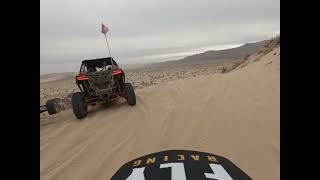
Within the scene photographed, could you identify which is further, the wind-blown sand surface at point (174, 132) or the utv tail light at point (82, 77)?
the utv tail light at point (82, 77)

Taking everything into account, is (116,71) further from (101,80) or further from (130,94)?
(130,94)

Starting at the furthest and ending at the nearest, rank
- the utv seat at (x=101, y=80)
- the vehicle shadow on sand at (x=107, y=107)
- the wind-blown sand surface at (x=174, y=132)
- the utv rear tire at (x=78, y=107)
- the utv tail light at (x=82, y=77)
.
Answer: the vehicle shadow on sand at (x=107, y=107) → the utv seat at (x=101, y=80) → the utv tail light at (x=82, y=77) → the utv rear tire at (x=78, y=107) → the wind-blown sand surface at (x=174, y=132)

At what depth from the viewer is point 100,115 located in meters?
8.66

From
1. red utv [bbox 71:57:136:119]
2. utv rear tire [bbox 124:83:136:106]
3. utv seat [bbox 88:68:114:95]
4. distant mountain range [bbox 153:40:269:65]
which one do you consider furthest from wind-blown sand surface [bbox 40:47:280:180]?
distant mountain range [bbox 153:40:269:65]

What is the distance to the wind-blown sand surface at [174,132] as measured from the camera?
4.70 m

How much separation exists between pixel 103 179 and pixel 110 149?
120 centimetres

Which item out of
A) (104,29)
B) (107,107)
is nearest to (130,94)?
(107,107)

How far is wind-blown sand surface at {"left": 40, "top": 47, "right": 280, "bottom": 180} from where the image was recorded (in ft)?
15.4

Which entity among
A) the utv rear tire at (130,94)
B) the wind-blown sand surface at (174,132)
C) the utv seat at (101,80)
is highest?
the utv seat at (101,80)

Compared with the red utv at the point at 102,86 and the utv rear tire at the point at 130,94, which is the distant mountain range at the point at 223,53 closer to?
the red utv at the point at 102,86

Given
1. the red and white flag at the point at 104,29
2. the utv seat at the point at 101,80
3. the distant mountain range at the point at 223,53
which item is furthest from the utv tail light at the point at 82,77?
the distant mountain range at the point at 223,53

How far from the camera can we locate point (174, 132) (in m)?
5.99
